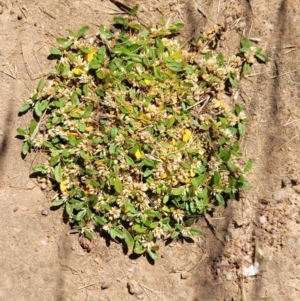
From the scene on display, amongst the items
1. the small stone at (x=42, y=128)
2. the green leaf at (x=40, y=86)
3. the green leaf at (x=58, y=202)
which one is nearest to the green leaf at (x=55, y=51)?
the green leaf at (x=40, y=86)

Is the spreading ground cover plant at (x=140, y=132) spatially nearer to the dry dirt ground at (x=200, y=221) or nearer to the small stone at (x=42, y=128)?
the small stone at (x=42, y=128)

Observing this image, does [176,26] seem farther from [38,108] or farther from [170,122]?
[38,108]

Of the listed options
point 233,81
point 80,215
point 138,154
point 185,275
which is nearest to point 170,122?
point 138,154

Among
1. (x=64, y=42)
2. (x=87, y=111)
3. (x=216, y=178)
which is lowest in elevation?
(x=216, y=178)

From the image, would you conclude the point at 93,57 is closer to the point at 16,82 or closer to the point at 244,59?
the point at 16,82

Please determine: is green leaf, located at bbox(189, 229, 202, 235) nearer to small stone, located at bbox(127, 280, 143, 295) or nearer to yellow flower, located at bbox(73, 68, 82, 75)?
small stone, located at bbox(127, 280, 143, 295)

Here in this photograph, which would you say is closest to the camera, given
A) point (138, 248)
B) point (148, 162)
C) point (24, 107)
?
point (148, 162)
